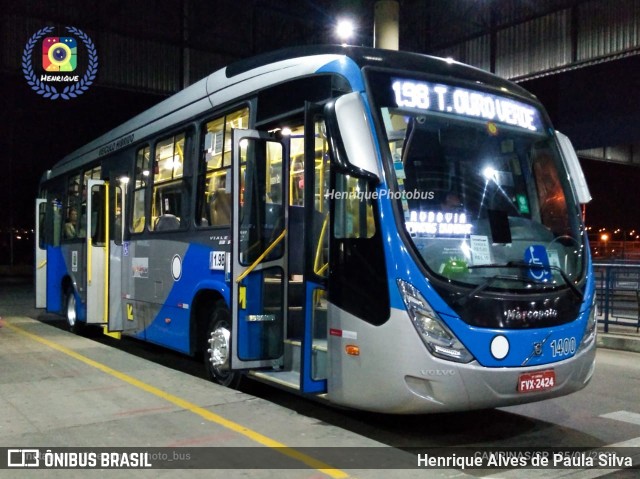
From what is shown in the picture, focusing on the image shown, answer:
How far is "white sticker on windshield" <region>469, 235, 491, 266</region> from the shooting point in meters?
5.57

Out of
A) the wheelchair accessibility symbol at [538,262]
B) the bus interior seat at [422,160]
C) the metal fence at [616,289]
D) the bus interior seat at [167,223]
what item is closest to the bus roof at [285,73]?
the bus interior seat at [422,160]

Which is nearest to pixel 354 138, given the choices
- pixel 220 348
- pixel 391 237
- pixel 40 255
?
pixel 391 237

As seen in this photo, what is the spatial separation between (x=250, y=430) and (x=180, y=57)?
61.8ft

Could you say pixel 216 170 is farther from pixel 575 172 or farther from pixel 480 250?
pixel 575 172

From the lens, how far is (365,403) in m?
5.54

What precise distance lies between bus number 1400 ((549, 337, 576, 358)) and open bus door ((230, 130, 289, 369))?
2602 mm

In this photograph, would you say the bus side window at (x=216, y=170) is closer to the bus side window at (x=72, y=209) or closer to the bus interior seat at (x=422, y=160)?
the bus interior seat at (x=422, y=160)

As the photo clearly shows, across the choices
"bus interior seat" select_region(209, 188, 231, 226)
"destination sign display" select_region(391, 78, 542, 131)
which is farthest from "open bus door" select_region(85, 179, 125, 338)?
"destination sign display" select_region(391, 78, 542, 131)

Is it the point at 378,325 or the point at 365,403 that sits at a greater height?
the point at 378,325

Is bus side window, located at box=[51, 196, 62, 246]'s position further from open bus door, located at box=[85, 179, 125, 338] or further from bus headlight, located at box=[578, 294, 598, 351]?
bus headlight, located at box=[578, 294, 598, 351]

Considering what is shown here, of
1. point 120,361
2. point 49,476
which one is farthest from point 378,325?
point 120,361

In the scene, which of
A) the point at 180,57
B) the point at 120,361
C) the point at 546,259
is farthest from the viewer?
the point at 180,57

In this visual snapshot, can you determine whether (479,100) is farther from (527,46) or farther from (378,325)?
(527,46)

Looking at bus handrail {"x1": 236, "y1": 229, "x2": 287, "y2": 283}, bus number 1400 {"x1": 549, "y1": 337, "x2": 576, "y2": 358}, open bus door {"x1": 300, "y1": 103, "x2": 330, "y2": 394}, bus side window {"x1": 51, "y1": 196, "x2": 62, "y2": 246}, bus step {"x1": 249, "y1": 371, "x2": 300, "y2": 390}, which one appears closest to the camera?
bus number 1400 {"x1": 549, "y1": 337, "x2": 576, "y2": 358}
